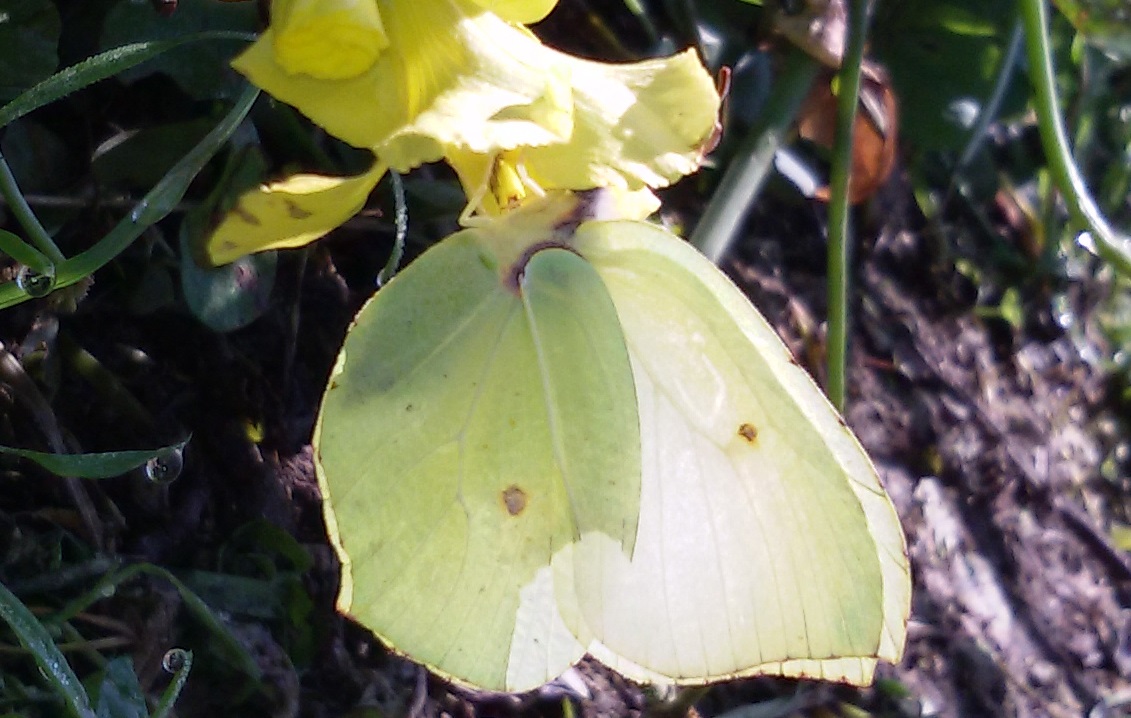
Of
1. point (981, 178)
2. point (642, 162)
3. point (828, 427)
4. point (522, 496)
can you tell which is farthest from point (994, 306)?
point (642, 162)

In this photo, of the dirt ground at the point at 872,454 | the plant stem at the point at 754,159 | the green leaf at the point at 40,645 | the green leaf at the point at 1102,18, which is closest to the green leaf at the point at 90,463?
the green leaf at the point at 40,645

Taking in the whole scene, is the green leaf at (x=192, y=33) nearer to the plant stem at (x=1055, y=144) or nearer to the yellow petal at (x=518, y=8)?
the yellow petal at (x=518, y=8)

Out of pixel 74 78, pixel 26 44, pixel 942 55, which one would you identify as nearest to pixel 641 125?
pixel 74 78

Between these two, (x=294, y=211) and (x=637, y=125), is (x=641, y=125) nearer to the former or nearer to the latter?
(x=637, y=125)

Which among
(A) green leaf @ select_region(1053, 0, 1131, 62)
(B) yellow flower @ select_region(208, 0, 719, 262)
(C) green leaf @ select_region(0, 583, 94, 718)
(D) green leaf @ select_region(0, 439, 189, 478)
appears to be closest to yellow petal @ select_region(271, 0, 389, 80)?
(B) yellow flower @ select_region(208, 0, 719, 262)

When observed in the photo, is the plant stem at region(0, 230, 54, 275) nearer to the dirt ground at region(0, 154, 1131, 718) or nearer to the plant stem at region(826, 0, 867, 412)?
the dirt ground at region(0, 154, 1131, 718)

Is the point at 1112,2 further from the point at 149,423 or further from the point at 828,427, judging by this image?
the point at 149,423

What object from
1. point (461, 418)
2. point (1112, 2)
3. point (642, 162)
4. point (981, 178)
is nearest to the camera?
point (642, 162)
